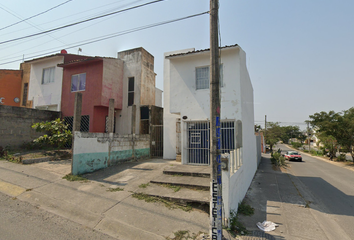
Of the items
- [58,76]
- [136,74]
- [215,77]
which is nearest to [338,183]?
[215,77]

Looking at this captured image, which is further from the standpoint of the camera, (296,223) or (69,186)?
(69,186)

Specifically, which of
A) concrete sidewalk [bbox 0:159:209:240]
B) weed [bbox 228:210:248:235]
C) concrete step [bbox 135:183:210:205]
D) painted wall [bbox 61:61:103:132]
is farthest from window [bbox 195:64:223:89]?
painted wall [bbox 61:61:103:132]

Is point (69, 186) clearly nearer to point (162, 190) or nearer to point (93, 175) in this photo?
point (93, 175)

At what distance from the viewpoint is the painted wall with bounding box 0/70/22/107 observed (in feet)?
56.2

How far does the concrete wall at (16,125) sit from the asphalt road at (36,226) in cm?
703

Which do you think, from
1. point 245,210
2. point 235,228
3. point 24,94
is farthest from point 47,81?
point 235,228

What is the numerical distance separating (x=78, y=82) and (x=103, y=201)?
36.0ft

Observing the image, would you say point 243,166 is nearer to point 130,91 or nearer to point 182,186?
point 182,186

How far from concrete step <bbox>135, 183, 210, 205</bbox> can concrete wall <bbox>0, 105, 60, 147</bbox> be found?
896cm

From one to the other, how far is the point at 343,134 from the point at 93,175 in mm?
22809

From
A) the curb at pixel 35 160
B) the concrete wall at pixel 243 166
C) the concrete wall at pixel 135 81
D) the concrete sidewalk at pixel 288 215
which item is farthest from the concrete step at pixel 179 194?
the concrete wall at pixel 135 81

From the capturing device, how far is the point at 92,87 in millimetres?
12859

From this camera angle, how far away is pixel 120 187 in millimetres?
6258

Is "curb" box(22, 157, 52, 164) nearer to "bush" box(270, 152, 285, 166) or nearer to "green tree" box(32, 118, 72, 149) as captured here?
"green tree" box(32, 118, 72, 149)
